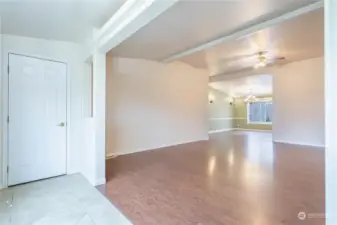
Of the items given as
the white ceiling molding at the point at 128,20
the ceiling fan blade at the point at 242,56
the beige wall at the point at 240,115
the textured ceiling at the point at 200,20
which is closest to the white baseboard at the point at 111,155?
the textured ceiling at the point at 200,20

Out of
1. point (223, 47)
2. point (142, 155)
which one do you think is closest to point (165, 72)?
point (223, 47)

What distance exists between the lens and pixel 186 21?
12.2ft

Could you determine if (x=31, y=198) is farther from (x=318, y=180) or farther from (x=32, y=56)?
(x=318, y=180)

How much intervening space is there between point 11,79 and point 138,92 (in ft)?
11.0

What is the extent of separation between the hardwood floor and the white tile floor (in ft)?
0.65

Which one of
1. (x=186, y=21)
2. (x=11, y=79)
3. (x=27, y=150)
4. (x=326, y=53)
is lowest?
(x=27, y=150)

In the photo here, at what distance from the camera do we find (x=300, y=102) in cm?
732

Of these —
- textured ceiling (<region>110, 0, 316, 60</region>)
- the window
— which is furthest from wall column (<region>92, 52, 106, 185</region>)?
the window

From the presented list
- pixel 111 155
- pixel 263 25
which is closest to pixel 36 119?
pixel 111 155

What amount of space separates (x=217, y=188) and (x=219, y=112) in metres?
10.2

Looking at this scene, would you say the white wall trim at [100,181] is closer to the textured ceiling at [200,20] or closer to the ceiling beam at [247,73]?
the textured ceiling at [200,20]

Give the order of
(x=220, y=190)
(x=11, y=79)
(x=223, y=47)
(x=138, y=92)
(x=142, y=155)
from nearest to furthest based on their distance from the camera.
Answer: (x=220, y=190), (x=11, y=79), (x=223, y=47), (x=142, y=155), (x=138, y=92)

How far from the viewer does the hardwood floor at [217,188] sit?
2.47 m

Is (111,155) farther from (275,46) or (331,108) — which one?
(331,108)
